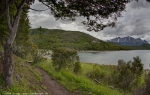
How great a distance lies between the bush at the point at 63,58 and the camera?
1834cm

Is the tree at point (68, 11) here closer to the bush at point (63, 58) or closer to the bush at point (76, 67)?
the bush at point (63, 58)

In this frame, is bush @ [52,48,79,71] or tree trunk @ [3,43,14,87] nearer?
tree trunk @ [3,43,14,87]

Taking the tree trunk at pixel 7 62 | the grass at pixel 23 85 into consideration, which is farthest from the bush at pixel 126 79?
the tree trunk at pixel 7 62

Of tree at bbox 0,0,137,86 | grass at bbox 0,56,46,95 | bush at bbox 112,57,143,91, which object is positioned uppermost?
tree at bbox 0,0,137,86

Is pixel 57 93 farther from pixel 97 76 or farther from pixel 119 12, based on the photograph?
pixel 97 76

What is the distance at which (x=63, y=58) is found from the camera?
19.0 metres

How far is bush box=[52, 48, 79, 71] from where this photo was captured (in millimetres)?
18344

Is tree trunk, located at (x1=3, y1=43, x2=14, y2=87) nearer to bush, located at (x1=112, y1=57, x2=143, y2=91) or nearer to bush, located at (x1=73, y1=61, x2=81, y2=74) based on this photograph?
bush, located at (x1=112, y1=57, x2=143, y2=91)

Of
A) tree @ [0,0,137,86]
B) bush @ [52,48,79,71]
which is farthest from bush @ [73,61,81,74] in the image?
tree @ [0,0,137,86]

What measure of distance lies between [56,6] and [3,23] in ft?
A: 24.0

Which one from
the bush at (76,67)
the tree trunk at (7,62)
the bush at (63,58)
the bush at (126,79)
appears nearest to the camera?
the tree trunk at (7,62)

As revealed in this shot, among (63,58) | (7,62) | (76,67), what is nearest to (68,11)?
(7,62)

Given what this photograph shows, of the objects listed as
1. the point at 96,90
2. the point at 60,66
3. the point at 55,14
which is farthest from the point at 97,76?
the point at 55,14

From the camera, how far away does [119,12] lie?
7.29 meters
